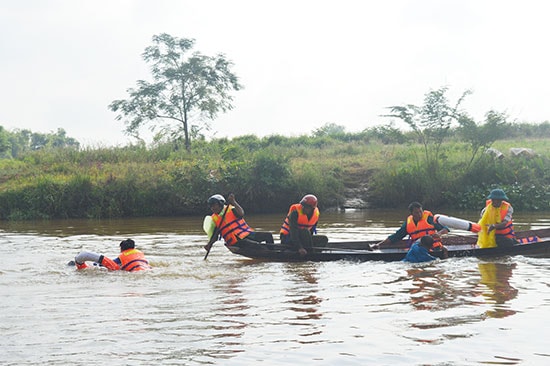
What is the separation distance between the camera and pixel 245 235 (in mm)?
14141

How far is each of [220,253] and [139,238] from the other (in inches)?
146

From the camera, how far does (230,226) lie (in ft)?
46.1

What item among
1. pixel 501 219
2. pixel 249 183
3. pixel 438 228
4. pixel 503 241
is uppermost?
pixel 249 183

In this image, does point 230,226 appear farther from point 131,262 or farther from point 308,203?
point 131,262

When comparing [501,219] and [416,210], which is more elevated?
[416,210]

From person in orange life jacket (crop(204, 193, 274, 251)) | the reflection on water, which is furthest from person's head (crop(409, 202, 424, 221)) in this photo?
person in orange life jacket (crop(204, 193, 274, 251))

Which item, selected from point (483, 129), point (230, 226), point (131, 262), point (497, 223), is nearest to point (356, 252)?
point (230, 226)

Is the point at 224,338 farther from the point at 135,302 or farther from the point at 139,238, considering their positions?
the point at 139,238

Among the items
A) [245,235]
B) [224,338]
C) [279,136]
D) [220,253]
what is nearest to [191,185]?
[220,253]

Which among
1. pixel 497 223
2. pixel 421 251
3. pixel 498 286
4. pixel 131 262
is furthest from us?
pixel 497 223

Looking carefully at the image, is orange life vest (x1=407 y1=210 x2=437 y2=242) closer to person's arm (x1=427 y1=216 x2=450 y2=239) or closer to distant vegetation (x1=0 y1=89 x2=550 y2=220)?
person's arm (x1=427 y1=216 x2=450 y2=239)

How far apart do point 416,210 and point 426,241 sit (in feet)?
1.99

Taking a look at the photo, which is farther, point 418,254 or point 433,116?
point 433,116

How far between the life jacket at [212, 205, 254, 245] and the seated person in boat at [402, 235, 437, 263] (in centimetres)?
326
